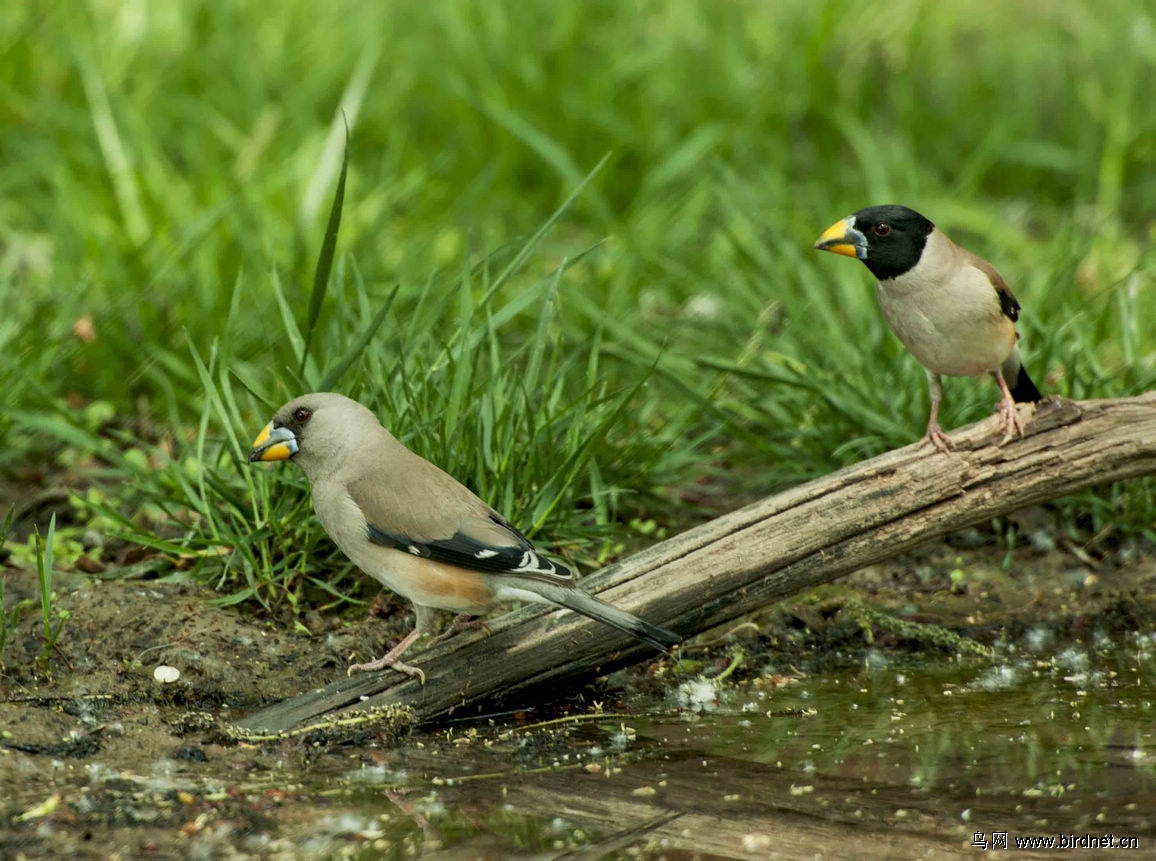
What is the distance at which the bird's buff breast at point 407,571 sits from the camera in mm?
4090

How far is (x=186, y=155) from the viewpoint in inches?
316

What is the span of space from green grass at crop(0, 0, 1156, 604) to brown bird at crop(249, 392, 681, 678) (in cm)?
41

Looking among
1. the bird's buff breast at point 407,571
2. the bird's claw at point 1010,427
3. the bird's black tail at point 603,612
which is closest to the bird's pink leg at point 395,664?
the bird's buff breast at point 407,571

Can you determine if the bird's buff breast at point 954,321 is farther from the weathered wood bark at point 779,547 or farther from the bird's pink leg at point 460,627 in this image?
the bird's pink leg at point 460,627

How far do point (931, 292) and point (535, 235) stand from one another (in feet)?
4.37

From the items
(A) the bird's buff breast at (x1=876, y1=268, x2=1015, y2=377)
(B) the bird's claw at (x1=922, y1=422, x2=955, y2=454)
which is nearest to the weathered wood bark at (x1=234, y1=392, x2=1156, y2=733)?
(B) the bird's claw at (x1=922, y1=422, x2=955, y2=454)

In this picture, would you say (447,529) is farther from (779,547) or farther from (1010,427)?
(1010,427)

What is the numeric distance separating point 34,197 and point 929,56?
5.39 metres

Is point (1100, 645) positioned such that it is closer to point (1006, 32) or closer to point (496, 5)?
point (496, 5)

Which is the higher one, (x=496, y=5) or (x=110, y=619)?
(x=496, y=5)

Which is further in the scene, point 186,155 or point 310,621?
point 186,155

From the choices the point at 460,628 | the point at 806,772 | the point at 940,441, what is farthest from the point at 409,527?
the point at 940,441

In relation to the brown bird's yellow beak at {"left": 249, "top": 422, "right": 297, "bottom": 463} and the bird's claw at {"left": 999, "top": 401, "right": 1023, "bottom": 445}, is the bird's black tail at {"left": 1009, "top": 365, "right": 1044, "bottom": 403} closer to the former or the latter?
the bird's claw at {"left": 999, "top": 401, "right": 1023, "bottom": 445}

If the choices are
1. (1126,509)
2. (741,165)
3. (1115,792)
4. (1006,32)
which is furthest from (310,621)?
(1006,32)
